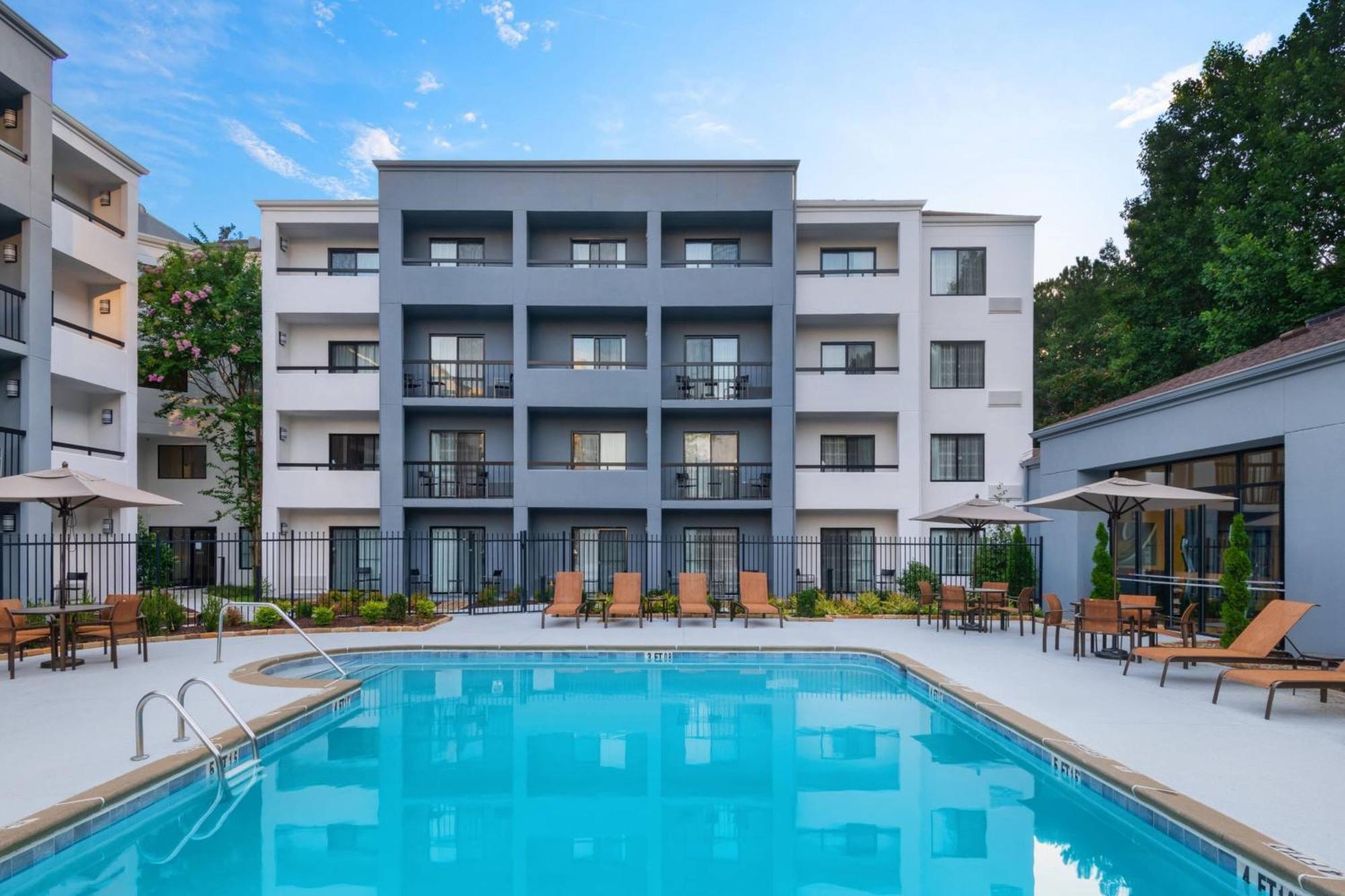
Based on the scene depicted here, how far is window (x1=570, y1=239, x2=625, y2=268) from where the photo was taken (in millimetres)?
21812

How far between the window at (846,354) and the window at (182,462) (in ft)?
71.3

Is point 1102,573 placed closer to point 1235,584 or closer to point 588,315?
point 1235,584

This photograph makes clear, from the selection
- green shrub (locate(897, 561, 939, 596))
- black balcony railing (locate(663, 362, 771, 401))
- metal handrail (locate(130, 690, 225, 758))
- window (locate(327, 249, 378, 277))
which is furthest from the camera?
window (locate(327, 249, 378, 277))

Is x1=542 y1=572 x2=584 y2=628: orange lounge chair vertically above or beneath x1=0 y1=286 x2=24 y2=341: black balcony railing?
beneath

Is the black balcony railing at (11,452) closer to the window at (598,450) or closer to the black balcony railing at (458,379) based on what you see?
the black balcony railing at (458,379)

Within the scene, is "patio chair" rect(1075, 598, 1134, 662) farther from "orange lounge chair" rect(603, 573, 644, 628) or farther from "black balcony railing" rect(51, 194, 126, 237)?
"black balcony railing" rect(51, 194, 126, 237)

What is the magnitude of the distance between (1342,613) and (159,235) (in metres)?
36.1

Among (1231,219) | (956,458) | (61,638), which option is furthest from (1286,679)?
(1231,219)

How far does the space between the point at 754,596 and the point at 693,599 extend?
136cm

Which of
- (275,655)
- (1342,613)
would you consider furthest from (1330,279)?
(275,655)

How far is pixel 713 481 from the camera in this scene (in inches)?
835

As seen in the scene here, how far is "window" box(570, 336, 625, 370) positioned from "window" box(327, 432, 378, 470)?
22.4 feet

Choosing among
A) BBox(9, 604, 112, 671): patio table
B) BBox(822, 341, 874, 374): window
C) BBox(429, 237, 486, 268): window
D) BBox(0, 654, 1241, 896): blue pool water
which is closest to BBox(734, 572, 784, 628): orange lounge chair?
BBox(0, 654, 1241, 896): blue pool water

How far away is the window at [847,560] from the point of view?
21297 millimetres
